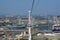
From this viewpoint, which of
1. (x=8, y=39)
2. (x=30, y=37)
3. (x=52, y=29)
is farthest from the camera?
(x=52, y=29)

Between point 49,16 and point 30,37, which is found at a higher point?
point 49,16

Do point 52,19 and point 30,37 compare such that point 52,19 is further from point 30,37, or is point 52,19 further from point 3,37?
point 3,37

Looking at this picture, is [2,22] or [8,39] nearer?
[8,39]

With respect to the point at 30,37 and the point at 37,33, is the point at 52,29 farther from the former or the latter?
the point at 30,37

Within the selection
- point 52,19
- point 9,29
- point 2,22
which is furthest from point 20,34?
point 52,19

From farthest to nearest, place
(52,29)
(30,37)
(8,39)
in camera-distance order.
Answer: (52,29) → (8,39) → (30,37)

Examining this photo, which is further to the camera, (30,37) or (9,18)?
(9,18)

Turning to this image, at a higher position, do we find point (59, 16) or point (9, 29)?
point (59, 16)

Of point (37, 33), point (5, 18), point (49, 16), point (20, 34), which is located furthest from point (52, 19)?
point (5, 18)
